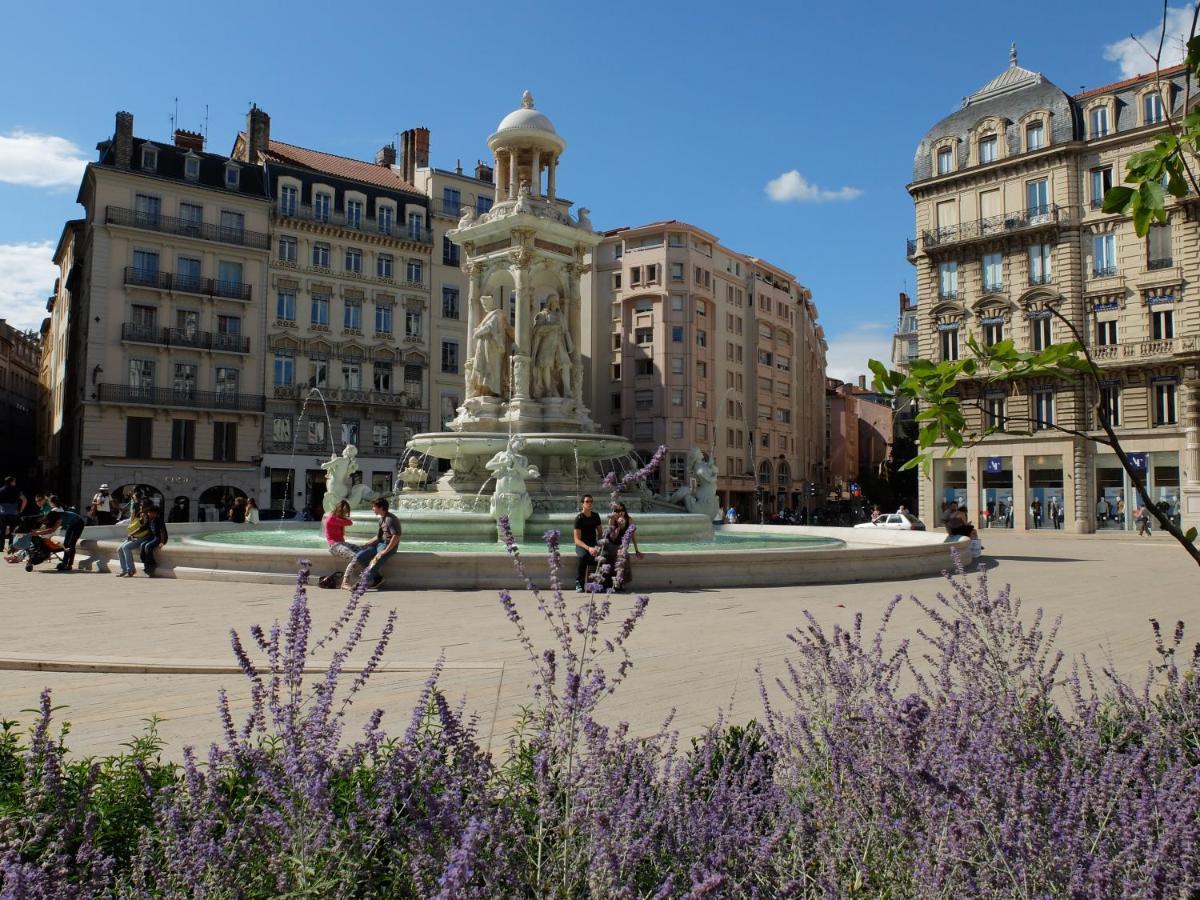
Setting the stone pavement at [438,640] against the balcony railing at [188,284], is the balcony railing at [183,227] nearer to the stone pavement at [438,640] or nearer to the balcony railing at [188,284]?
the balcony railing at [188,284]

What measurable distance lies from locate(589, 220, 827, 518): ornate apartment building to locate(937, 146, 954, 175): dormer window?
2017 cm

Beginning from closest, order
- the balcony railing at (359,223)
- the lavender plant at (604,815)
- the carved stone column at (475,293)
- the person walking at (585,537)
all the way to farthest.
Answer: the lavender plant at (604,815) → the person walking at (585,537) → the carved stone column at (475,293) → the balcony railing at (359,223)

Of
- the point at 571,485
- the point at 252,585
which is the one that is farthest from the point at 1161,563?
the point at 252,585

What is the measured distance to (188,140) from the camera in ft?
177

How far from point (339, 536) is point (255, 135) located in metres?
47.7

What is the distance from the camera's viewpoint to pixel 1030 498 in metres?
47.8

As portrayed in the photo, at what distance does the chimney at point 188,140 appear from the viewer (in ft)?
177

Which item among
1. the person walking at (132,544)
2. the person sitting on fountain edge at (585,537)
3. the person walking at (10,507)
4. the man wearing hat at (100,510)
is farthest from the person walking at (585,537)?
the man wearing hat at (100,510)

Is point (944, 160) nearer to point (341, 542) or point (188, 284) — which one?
point (188, 284)

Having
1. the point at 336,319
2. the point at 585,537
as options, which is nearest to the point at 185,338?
the point at 336,319

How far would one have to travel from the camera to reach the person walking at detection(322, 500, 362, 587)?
1334cm

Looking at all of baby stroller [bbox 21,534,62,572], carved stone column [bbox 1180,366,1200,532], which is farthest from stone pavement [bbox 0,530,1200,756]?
carved stone column [bbox 1180,366,1200,532]

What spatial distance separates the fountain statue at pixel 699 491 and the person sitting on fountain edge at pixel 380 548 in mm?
10332

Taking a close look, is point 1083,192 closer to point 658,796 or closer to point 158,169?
point 158,169
